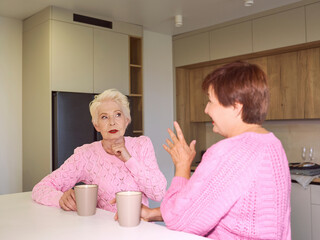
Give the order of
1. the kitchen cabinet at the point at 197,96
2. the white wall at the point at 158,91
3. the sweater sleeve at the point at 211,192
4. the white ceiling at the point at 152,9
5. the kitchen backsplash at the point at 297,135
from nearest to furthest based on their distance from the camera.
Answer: the sweater sleeve at the point at 211,192, the white ceiling at the point at 152,9, the kitchen backsplash at the point at 297,135, the white wall at the point at 158,91, the kitchen cabinet at the point at 197,96

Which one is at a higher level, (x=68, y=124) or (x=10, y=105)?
(x=10, y=105)

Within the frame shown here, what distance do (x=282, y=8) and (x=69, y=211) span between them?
3043 millimetres

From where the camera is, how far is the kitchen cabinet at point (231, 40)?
12.8 feet

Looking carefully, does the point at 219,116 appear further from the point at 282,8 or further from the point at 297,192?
the point at 282,8

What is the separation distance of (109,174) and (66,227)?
0.59 m

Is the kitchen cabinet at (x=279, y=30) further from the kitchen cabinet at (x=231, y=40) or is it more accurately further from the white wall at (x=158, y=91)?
the white wall at (x=158, y=91)

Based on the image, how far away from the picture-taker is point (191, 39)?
4.51 metres

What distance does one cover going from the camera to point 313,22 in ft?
11.1

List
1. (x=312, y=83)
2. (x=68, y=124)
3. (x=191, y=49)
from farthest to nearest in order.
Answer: (x=191, y=49)
(x=312, y=83)
(x=68, y=124)

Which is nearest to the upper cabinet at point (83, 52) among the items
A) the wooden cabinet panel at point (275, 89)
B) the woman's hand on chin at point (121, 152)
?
the wooden cabinet panel at point (275, 89)

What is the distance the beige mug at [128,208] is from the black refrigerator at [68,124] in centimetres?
246

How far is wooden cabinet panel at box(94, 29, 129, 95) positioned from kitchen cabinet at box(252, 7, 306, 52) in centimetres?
141

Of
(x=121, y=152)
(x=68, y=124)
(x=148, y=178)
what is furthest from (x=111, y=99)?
(x=68, y=124)

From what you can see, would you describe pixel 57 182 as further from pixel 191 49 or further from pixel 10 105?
pixel 191 49
